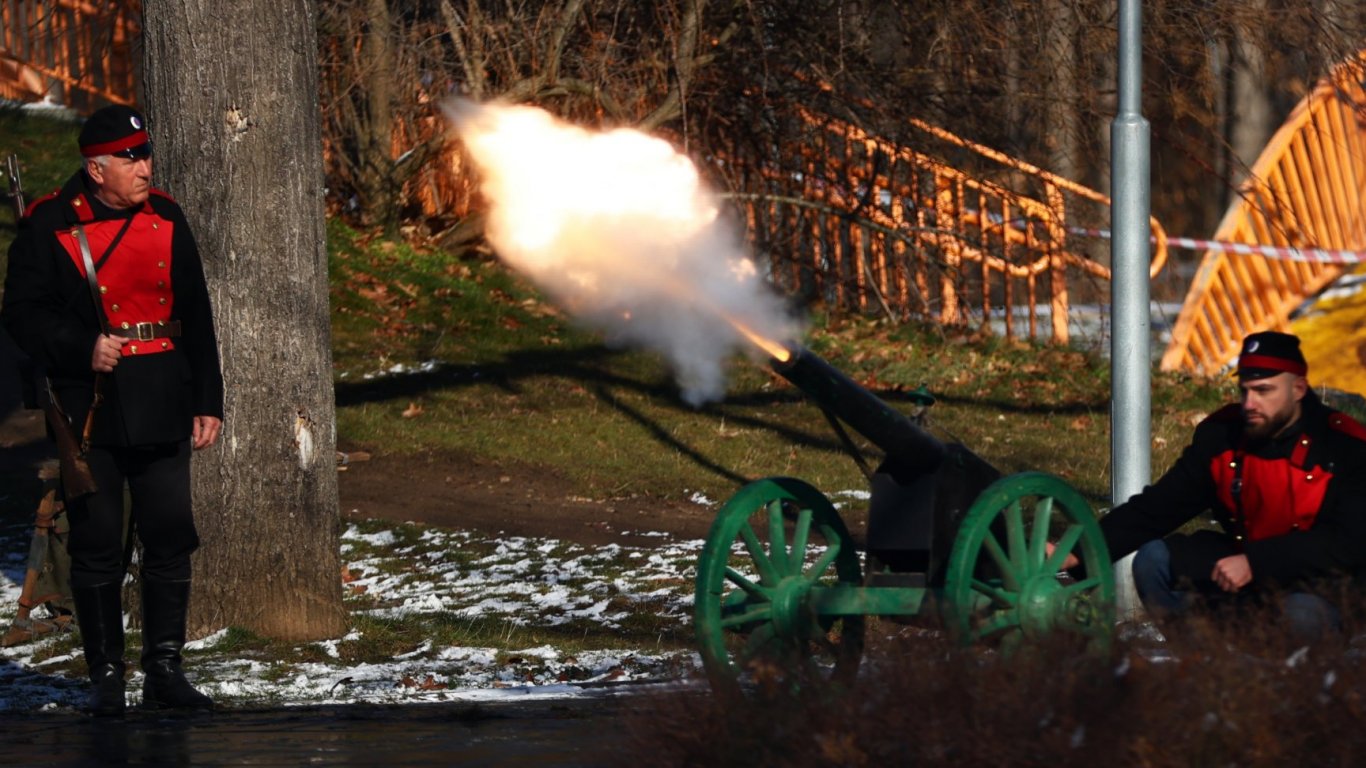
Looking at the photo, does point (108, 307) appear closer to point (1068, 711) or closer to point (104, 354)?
point (104, 354)

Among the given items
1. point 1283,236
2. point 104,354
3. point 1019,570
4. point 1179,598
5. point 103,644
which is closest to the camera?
point 1019,570

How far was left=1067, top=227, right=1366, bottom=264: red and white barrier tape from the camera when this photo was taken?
18.1 metres

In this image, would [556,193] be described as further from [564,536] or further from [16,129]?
[16,129]

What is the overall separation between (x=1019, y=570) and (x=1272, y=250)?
1603cm

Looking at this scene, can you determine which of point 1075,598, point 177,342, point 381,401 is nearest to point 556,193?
point 177,342

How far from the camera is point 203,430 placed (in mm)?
6668

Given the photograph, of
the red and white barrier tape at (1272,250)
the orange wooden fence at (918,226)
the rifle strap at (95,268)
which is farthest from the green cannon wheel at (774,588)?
the red and white barrier tape at (1272,250)

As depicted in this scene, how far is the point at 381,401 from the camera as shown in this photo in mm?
15047

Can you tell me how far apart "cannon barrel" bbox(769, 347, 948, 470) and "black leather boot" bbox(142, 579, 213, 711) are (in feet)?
7.82

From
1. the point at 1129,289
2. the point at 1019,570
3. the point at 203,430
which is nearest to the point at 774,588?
the point at 1019,570

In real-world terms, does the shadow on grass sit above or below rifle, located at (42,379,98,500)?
below

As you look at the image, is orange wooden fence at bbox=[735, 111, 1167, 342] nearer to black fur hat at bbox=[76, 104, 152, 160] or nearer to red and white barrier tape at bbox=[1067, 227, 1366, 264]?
red and white barrier tape at bbox=[1067, 227, 1366, 264]

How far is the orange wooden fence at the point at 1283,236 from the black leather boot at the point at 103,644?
14.0 metres

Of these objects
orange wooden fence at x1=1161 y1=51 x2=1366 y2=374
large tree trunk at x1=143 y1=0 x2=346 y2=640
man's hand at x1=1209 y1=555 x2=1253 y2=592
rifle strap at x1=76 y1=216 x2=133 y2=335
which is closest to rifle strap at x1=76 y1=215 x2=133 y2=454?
rifle strap at x1=76 y1=216 x2=133 y2=335
